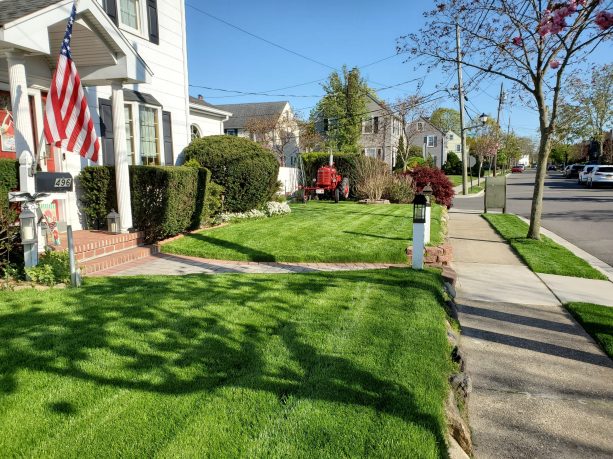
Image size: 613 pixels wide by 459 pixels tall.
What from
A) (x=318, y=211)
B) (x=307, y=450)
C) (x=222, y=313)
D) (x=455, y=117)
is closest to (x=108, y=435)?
(x=307, y=450)

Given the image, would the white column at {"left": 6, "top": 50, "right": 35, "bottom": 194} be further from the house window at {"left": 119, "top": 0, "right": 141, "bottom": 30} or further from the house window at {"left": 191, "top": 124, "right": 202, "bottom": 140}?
the house window at {"left": 191, "top": 124, "right": 202, "bottom": 140}

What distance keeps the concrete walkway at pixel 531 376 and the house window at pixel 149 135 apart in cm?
800

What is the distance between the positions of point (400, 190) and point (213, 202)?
904cm

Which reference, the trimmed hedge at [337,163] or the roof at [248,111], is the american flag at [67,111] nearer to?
the trimmed hedge at [337,163]

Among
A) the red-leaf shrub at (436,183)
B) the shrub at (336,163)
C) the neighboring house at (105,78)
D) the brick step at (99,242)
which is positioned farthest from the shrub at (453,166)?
the brick step at (99,242)

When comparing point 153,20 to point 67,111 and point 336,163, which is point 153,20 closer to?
point 67,111

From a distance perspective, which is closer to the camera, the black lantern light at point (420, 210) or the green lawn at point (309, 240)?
the black lantern light at point (420, 210)

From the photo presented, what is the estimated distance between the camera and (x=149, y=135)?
36.8ft

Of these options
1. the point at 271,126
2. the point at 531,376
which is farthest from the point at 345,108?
the point at 531,376

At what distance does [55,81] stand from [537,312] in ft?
21.5

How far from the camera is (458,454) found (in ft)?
8.45

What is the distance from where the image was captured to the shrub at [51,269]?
5637 millimetres

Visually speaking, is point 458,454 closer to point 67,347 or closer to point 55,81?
point 67,347

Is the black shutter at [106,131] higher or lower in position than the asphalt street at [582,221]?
higher
